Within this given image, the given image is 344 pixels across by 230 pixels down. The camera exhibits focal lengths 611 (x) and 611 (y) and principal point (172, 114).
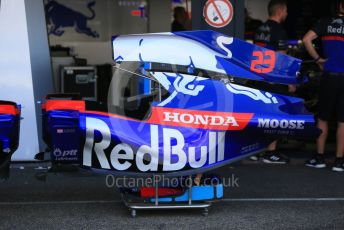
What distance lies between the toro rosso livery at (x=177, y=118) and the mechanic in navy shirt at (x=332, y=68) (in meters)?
2.07

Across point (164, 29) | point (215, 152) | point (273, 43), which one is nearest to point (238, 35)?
point (273, 43)

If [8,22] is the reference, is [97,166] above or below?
below

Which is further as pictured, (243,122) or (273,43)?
(273,43)

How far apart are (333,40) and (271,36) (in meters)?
0.76

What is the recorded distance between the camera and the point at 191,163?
503 cm

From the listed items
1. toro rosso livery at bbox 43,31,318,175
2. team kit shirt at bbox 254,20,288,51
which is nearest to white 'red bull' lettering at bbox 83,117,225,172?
toro rosso livery at bbox 43,31,318,175

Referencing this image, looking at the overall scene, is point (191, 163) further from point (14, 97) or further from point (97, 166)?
point (14, 97)

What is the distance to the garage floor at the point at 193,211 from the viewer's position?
516 centimetres

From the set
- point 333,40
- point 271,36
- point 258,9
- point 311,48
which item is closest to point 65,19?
point 258,9

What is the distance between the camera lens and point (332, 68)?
7000 millimetres

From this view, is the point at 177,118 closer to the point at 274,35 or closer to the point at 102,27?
the point at 274,35

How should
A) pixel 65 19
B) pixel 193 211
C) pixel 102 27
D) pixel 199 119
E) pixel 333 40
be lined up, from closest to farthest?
pixel 199 119, pixel 193 211, pixel 333 40, pixel 65 19, pixel 102 27

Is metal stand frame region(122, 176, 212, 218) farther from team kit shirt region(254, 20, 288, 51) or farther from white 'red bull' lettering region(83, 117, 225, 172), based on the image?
team kit shirt region(254, 20, 288, 51)

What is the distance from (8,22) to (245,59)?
3.20m
